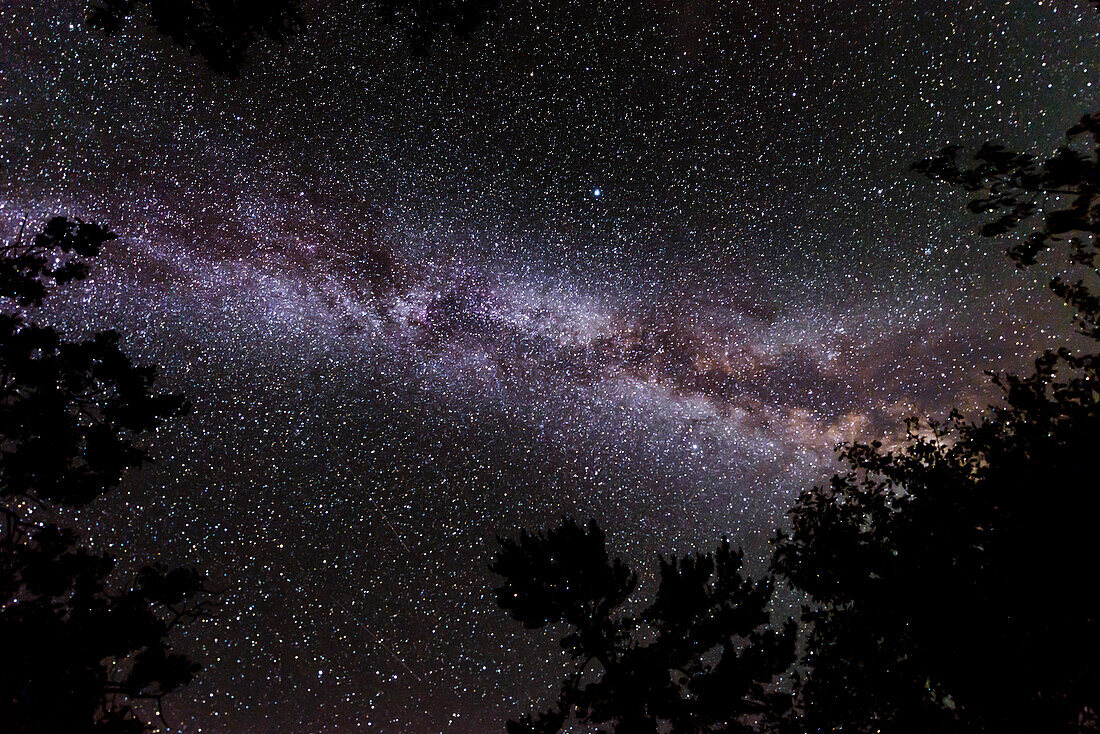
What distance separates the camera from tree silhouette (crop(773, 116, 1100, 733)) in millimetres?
6461

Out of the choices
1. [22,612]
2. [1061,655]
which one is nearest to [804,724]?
[1061,655]

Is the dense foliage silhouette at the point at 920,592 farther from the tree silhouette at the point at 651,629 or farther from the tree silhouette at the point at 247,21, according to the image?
the tree silhouette at the point at 247,21

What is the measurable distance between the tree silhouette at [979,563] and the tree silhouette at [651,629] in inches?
84.9

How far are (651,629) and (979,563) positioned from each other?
7.28 m

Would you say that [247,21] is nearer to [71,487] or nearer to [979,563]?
[71,487]

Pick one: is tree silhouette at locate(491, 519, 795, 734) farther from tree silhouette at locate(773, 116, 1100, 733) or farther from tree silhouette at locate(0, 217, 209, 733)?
tree silhouette at locate(0, 217, 209, 733)

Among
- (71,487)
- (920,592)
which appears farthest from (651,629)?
(71,487)

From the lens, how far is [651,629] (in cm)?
1266

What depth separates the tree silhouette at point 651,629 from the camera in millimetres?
11281

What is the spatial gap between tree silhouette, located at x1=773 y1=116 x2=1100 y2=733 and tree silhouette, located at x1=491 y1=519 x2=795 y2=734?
84.9 inches

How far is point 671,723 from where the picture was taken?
11.3 meters

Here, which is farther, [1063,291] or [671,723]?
[671,723]

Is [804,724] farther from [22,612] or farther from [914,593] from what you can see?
[22,612]

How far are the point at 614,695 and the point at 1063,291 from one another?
11.5 m
